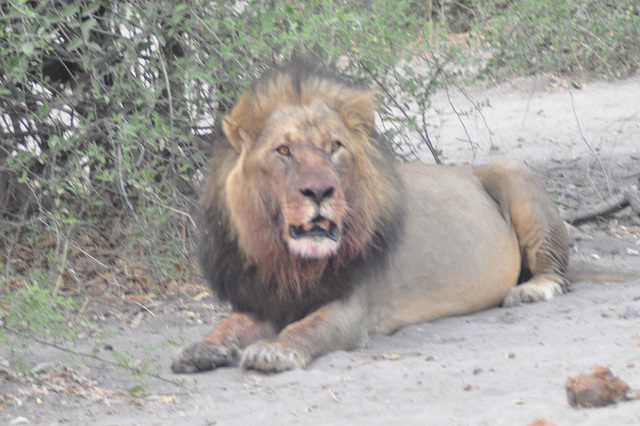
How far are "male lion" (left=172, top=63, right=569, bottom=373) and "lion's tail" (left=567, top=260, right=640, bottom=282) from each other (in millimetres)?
451

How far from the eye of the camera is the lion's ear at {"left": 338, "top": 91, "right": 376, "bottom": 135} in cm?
380

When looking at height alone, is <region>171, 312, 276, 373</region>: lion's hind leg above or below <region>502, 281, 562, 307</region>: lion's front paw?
below

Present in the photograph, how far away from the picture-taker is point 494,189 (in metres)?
4.99

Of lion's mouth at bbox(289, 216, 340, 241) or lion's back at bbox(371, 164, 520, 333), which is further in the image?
lion's back at bbox(371, 164, 520, 333)

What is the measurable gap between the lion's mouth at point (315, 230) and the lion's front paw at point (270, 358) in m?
0.42

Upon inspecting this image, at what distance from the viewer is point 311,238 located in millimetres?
3510

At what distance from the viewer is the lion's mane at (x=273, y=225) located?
3.69 metres

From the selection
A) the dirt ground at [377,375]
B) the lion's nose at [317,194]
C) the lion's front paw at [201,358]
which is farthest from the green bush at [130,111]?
the lion's nose at [317,194]

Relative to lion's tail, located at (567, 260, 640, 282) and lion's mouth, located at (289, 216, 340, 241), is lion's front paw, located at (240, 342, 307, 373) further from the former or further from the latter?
lion's tail, located at (567, 260, 640, 282)

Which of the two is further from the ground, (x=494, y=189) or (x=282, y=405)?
(x=494, y=189)

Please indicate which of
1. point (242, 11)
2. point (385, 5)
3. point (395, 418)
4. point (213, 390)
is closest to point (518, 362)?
point (395, 418)

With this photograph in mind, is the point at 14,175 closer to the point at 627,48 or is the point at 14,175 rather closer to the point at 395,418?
the point at 395,418

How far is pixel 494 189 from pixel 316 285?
1.59m

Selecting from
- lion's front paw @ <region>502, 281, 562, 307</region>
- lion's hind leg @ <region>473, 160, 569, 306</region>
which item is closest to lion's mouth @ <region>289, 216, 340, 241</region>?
lion's front paw @ <region>502, 281, 562, 307</region>
